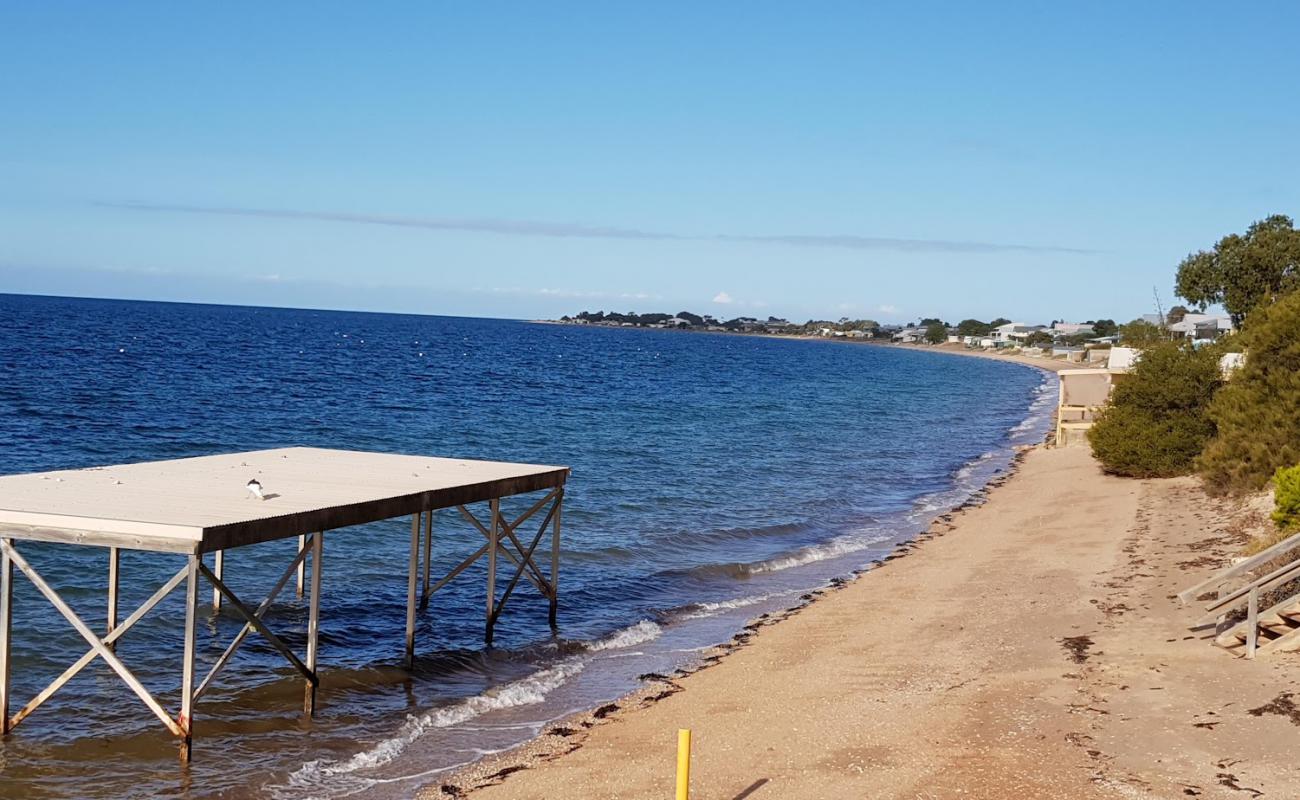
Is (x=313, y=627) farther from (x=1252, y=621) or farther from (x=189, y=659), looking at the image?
(x=1252, y=621)

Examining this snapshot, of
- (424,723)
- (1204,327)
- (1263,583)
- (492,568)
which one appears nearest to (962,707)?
(1263,583)

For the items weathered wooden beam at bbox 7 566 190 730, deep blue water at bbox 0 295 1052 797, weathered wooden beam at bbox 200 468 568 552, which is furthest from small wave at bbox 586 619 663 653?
weathered wooden beam at bbox 7 566 190 730

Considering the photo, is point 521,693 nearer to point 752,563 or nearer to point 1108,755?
point 1108,755

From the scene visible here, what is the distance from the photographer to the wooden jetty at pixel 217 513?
36.5 ft

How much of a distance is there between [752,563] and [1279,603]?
11.0m

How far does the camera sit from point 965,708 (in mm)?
12547

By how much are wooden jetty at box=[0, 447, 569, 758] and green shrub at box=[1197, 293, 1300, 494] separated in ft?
48.7

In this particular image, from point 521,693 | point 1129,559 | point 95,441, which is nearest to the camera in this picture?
point 521,693

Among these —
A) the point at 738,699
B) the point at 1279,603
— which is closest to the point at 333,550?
the point at 738,699

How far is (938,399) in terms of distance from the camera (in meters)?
79.0

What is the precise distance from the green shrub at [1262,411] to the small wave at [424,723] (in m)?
15.4

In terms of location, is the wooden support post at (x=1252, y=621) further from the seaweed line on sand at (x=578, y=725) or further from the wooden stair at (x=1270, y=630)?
the seaweed line on sand at (x=578, y=725)

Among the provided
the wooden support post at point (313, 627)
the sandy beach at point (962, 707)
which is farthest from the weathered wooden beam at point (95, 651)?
the sandy beach at point (962, 707)

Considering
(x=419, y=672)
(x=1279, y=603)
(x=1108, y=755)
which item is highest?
(x=1279, y=603)
